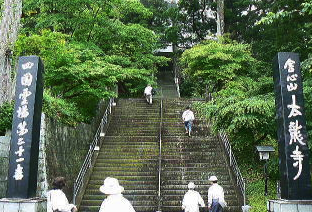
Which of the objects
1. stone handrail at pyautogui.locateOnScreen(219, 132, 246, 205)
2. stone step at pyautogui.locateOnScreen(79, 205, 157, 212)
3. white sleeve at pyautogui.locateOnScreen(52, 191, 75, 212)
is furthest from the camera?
stone handrail at pyautogui.locateOnScreen(219, 132, 246, 205)

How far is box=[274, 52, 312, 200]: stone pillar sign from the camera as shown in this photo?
6.88m

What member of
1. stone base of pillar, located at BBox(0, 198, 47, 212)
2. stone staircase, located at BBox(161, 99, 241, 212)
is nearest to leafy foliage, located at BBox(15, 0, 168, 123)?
stone staircase, located at BBox(161, 99, 241, 212)

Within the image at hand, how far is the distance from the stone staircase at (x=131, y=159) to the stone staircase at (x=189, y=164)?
0.39 m

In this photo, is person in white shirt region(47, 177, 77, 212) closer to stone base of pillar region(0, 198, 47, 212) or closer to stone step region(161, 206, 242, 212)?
stone base of pillar region(0, 198, 47, 212)

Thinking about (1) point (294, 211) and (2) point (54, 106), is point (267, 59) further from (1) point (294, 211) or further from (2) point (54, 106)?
(1) point (294, 211)

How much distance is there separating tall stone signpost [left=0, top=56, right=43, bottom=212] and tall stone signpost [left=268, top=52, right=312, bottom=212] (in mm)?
4509

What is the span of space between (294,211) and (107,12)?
13.3 meters

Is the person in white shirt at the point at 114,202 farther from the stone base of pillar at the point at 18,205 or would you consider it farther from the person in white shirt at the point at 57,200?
the stone base of pillar at the point at 18,205

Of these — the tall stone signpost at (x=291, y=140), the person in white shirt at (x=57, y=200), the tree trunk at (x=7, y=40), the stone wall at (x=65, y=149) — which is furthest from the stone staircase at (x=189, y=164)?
the person in white shirt at (x=57, y=200)

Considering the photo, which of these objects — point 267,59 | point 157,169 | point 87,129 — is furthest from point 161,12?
point 157,169

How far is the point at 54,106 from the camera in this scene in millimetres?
12406

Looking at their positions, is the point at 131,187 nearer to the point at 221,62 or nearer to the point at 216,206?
the point at 216,206

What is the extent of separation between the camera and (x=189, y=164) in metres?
14.1

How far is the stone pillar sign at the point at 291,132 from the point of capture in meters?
6.88
